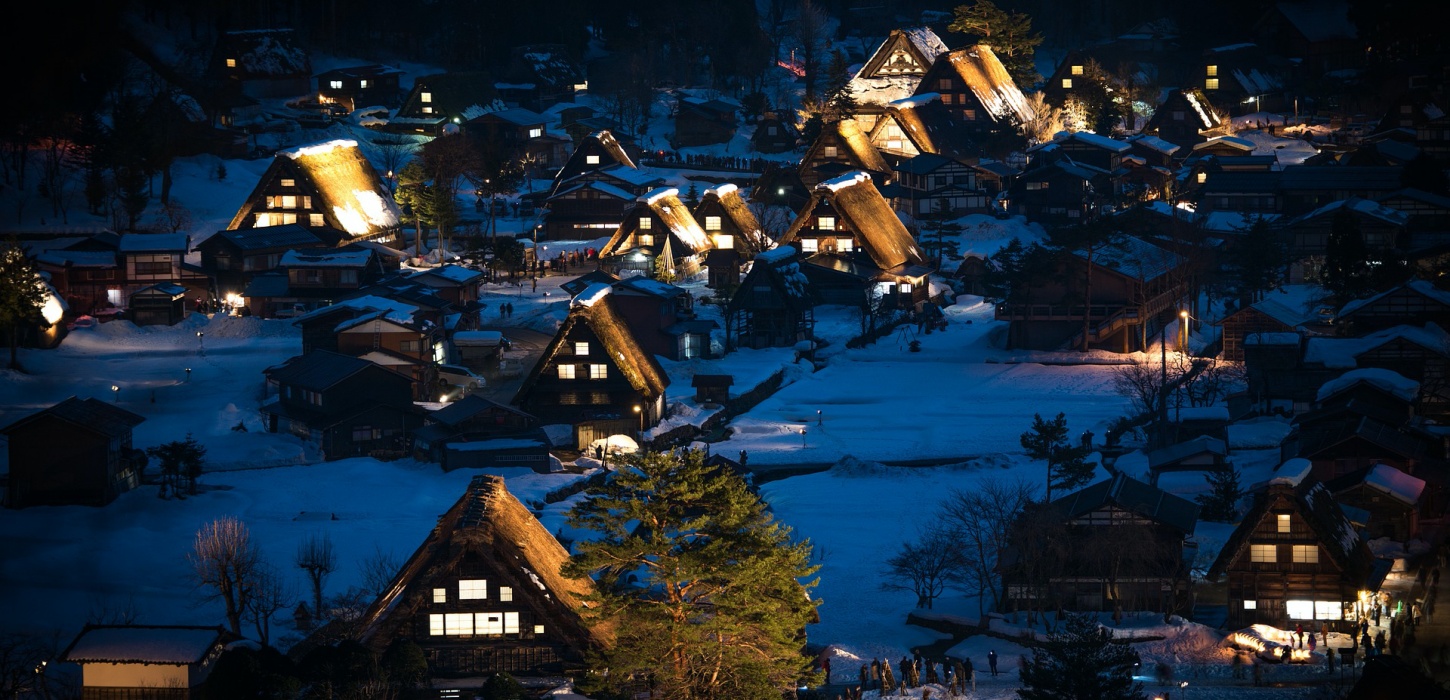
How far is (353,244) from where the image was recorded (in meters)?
54.8

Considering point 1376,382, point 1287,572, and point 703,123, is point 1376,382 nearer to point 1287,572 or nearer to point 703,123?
point 1287,572

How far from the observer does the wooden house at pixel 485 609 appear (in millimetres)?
23516

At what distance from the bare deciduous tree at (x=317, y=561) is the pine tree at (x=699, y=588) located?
7542 mm

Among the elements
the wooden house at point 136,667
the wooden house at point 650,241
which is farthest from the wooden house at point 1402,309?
the wooden house at point 136,667

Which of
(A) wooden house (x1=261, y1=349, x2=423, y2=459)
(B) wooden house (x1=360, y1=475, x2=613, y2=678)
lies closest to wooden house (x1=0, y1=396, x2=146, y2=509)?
(A) wooden house (x1=261, y1=349, x2=423, y2=459)

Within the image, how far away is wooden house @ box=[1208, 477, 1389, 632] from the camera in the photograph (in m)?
28.0

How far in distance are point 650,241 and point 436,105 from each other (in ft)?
57.3

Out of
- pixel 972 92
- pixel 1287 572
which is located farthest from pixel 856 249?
pixel 1287 572

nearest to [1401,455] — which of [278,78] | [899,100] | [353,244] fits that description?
[353,244]

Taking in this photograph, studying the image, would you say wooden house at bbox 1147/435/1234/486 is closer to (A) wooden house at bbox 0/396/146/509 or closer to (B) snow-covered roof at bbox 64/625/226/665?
(B) snow-covered roof at bbox 64/625/226/665

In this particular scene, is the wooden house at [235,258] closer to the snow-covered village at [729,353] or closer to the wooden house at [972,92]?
the snow-covered village at [729,353]

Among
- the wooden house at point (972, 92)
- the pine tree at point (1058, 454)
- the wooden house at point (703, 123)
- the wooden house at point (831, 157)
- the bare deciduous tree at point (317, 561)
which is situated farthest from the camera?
the wooden house at point (703, 123)

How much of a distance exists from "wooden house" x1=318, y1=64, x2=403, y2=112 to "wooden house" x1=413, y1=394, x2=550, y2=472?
35605 millimetres

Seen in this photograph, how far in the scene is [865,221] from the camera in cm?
5738
